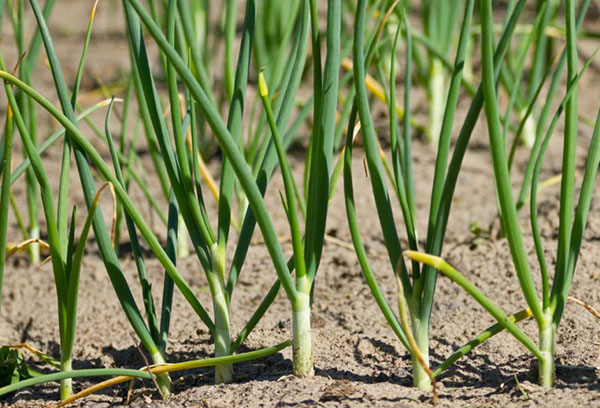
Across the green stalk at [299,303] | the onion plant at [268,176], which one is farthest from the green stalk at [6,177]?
the green stalk at [299,303]

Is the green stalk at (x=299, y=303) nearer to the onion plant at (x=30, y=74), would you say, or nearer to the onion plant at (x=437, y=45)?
the onion plant at (x=30, y=74)

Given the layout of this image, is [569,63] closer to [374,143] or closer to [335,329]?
[374,143]

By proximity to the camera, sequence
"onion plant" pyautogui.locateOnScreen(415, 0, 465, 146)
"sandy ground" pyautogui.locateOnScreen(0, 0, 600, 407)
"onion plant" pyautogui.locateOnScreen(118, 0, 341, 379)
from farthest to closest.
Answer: "onion plant" pyautogui.locateOnScreen(415, 0, 465, 146), "sandy ground" pyautogui.locateOnScreen(0, 0, 600, 407), "onion plant" pyautogui.locateOnScreen(118, 0, 341, 379)

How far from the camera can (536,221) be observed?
37.9 inches

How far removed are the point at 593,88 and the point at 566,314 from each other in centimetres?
157

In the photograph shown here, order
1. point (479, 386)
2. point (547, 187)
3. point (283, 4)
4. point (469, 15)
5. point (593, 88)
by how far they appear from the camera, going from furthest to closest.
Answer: point (593, 88) < point (283, 4) < point (547, 187) < point (479, 386) < point (469, 15)

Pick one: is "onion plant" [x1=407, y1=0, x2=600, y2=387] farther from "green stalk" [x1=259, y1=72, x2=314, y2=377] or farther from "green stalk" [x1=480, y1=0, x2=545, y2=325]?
"green stalk" [x1=259, y1=72, x2=314, y2=377]

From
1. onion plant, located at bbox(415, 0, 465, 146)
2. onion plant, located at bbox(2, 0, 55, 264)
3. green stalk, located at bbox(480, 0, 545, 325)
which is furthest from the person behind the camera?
onion plant, located at bbox(415, 0, 465, 146)

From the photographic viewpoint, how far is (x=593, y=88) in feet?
8.71

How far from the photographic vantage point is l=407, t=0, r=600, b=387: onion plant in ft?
2.85

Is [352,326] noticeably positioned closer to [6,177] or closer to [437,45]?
[6,177]

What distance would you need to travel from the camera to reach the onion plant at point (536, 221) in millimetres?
867

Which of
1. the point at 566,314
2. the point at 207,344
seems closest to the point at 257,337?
the point at 207,344

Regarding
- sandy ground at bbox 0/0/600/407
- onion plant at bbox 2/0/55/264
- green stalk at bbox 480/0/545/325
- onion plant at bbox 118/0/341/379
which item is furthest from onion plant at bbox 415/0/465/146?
green stalk at bbox 480/0/545/325
